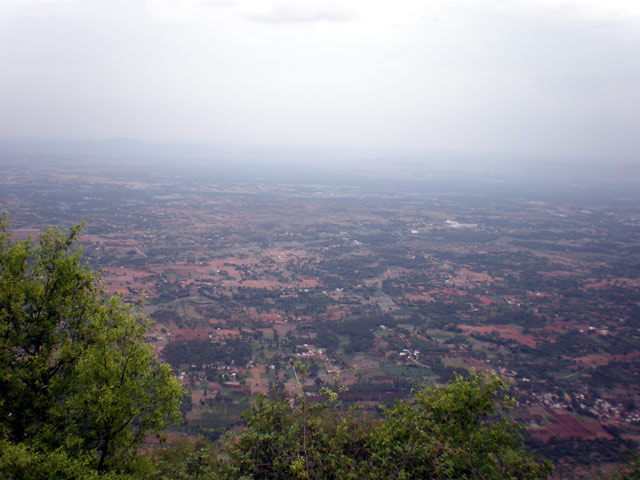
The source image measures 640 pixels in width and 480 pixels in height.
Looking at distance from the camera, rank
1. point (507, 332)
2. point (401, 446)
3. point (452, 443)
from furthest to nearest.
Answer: point (507, 332), point (401, 446), point (452, 443)

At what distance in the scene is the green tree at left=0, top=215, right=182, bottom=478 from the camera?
8.40 m

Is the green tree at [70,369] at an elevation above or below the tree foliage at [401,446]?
above

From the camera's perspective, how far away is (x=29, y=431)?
8.53m

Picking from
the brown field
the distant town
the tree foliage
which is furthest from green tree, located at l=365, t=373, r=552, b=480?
the brown field

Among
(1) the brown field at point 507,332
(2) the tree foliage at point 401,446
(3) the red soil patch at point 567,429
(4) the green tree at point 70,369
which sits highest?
(4) the green tree at point 70,369

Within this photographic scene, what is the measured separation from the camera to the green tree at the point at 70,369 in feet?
27.6

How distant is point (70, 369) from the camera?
364 inches

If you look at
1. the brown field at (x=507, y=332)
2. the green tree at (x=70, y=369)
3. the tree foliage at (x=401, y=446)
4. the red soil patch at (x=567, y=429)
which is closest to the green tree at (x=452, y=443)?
the tree foliage at (x=401, y=446)

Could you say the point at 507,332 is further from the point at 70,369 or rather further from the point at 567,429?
the point at 70,369

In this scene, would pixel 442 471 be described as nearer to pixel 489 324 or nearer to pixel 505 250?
pixel 489 324

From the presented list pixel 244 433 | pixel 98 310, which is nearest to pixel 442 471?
pixel 244 433

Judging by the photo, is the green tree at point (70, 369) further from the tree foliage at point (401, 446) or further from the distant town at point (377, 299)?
the distant town at point (377, 299)

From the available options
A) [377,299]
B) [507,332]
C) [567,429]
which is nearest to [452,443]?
[567,429]

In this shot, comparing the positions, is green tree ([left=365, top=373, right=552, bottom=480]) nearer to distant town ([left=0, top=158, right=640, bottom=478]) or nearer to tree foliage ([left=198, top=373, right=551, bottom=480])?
tree foliage ([left=198, top=373, right=551, bottom=480])
